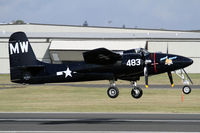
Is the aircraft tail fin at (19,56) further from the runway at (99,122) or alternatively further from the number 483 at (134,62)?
the number 483 at (134,62)

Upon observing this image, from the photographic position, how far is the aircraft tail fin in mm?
31922

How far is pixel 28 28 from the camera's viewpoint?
10494 cm

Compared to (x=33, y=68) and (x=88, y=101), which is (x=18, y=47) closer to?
(x=33, y=68)

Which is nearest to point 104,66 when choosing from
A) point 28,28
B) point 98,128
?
point 98,128

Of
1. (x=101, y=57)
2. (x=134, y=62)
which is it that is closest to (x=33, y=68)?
(x=101, y=57)

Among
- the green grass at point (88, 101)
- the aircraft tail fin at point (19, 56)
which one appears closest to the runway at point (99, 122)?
the aircraft tail fin at point (19, 56)

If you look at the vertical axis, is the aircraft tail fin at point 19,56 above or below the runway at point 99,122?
above

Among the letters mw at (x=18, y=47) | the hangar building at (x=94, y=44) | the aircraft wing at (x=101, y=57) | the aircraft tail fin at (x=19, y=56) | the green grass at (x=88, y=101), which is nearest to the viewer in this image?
the aircraft wing at (x=101, y=57)

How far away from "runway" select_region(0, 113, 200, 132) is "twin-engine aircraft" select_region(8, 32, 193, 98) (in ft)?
7.93

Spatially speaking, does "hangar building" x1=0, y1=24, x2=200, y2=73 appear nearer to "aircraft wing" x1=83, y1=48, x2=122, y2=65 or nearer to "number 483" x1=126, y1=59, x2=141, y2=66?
"aircraft wing" x1=83, y1=48, x2=122, y2=65

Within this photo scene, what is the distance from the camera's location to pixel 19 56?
3200cm

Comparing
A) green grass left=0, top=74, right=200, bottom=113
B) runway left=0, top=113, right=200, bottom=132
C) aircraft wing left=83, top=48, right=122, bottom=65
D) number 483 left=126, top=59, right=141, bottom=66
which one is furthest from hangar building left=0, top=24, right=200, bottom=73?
number 483 left=126, top=59, right=141, bottom=66

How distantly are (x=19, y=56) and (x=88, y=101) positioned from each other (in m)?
15.1

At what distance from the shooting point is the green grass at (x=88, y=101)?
130 ft
